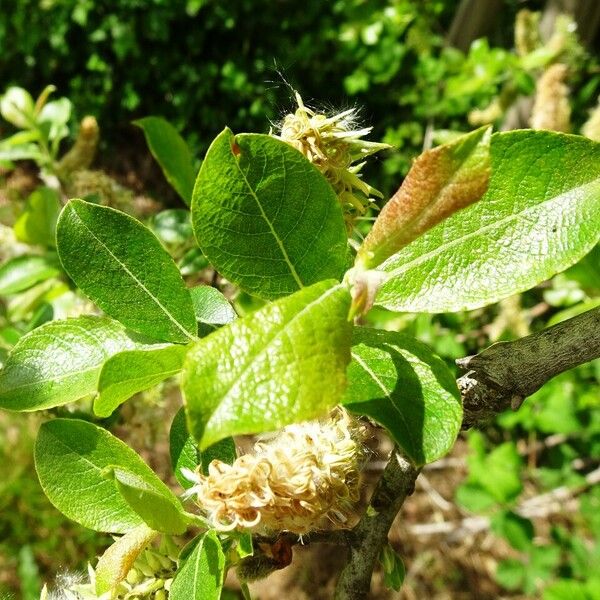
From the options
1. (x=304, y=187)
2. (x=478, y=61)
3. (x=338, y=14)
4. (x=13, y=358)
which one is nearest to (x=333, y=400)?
(x=304, y=187)

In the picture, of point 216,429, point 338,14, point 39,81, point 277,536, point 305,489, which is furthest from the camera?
point 39,81

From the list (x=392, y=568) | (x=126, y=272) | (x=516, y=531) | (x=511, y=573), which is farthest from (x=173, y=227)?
(x=511, y=573)

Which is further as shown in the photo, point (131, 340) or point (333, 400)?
point (131, 340)

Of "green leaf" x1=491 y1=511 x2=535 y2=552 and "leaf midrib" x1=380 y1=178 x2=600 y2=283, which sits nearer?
"leaf midrib" x1=380 y1=178 x2=600 y2=283

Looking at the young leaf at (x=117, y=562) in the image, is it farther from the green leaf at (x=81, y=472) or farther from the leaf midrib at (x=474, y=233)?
the leaf midrib at (x=474, y=233)

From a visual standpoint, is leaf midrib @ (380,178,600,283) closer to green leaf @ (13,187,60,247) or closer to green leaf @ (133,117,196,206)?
green leaf @ (133,117,196,206)

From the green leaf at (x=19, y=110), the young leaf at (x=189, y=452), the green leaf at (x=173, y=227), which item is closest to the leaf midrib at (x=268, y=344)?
the young leaf at (x=189, y=452)

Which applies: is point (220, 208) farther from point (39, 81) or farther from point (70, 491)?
point (39, 81)

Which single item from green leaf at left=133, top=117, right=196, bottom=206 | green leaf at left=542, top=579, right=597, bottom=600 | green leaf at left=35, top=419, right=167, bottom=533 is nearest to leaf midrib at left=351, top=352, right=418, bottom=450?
green leaf at left=35, top=419, right=167, bottom=533

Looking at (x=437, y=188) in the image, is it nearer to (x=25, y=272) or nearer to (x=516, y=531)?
(x=25, y=272)
